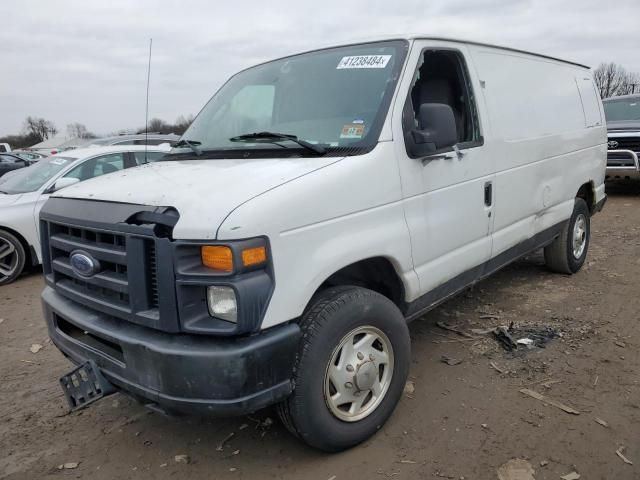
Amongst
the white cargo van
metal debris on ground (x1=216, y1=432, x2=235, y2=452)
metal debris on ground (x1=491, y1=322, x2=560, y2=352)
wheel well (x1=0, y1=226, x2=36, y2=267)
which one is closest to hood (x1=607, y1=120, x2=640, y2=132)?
the white cargo van

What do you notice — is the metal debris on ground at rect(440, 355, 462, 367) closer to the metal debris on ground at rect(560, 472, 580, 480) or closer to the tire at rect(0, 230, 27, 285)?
the metal debris on ground at rect(560, 472, 580, 480)

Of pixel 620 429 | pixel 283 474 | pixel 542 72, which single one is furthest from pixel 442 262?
pixel 542 72

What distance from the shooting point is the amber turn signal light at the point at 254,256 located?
7.20 feet

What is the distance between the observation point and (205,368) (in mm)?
2201

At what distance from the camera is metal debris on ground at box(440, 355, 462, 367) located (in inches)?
147

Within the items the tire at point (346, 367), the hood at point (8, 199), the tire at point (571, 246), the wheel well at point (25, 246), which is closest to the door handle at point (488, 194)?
the tire at point (346, 367)

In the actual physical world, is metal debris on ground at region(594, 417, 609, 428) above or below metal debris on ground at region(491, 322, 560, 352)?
below

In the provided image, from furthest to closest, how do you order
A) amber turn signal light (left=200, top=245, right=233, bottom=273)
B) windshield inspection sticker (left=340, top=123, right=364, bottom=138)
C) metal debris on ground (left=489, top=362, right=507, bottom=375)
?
metal debris on ground (left=489, top=362, right=507, bottom=375), windshield inspection sticker (left=340, top=123, right=364, bottom=138), amber turn signal light (left=200, top=245, right=233, bottom=273)

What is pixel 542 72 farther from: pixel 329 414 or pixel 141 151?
pixel 141 151

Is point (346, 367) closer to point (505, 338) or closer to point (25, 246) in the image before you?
point (505, 338)

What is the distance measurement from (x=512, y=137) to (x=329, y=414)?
2.60 m

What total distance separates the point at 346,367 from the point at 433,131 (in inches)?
55.5

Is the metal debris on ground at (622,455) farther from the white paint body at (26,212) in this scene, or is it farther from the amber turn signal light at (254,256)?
the white paint body at (26,212)

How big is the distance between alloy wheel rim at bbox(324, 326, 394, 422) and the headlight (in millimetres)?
627
